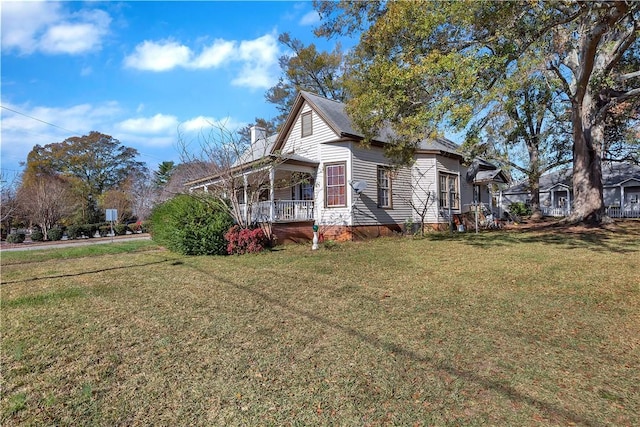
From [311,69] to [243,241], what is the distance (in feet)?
76.7

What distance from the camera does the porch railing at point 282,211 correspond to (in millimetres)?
13211

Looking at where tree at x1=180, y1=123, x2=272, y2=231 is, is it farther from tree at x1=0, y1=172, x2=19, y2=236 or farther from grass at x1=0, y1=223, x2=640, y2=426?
tree at x1=0, y1=172, x2=19, y2=236

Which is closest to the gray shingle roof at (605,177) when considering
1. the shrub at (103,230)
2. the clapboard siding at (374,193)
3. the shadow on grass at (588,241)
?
the shadow on grass at (588,241)

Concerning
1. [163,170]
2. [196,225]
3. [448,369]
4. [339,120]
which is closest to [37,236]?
[196,225]

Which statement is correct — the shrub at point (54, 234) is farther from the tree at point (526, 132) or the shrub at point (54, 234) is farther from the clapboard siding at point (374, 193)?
→ the tree at point (526, 132)

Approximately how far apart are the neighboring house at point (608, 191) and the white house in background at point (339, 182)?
16.8 metres

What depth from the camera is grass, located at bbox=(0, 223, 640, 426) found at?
2676 mm

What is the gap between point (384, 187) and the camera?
1559 centimetres

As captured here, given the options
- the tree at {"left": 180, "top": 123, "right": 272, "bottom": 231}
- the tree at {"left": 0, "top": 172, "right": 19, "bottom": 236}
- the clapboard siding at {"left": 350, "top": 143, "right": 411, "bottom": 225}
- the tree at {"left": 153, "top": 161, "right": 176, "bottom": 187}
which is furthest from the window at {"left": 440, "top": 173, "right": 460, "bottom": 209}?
the tree at {"left": 153, "top": 161, "right": 176, "bottom": 187}

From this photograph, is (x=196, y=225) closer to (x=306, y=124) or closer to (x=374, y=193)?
(x=306, y=124)

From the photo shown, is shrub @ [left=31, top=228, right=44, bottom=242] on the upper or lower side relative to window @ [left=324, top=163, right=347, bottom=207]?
lower

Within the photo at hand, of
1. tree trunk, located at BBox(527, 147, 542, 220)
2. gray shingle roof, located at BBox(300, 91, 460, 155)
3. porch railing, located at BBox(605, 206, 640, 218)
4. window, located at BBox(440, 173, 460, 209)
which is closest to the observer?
gray shingle roof, located at BBox(300, 91, 460, 155)

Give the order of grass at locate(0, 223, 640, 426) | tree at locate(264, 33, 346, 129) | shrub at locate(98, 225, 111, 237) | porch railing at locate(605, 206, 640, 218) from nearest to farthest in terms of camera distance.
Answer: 1. grass at locate(0, 223, 640, 426)
2. porch railing at locate(605, 206, 640, 218)
3. shrub at locate(98, 225, 111, 237)
4. tree at locate(264, 33, 346, 129)

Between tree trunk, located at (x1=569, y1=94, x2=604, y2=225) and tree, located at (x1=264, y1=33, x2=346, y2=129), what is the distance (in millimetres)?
17478
